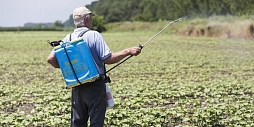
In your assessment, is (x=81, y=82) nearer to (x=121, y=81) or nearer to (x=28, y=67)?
(x=121, y=81)

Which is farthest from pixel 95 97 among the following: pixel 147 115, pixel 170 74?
pixel 170 74

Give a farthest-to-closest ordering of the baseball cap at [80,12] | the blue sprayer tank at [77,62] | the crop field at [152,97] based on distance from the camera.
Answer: the crop field at [152,97] → the baseball cap at [80,12] → the blue sprayer tank at [77,62]

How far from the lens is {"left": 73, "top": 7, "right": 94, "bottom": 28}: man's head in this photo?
4.33m

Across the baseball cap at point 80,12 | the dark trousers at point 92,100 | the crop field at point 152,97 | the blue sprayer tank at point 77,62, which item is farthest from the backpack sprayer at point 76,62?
the crop field at point 152,97

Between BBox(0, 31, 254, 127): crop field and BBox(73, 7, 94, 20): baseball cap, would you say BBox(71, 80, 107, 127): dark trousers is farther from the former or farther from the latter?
BBox(0, 31, 254, 127): crop field

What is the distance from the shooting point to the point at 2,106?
798 centimetres

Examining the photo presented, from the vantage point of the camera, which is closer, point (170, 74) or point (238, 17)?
point (170, 74)

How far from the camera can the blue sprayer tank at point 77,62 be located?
165 inches

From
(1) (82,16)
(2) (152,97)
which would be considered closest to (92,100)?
(1) (82,16)

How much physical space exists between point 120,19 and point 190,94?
438 ft

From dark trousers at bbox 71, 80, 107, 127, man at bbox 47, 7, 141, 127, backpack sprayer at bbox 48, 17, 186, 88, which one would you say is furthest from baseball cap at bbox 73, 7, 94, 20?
dark trousers at bbox 71, 80, 107, 127

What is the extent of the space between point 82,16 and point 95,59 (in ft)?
1.57

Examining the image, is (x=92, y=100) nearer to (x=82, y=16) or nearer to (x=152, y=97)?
(x=82, y=16)

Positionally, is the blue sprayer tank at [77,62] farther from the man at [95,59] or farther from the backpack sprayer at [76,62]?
the man at [95,59]
